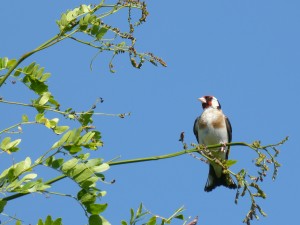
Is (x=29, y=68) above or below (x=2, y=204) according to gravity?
above

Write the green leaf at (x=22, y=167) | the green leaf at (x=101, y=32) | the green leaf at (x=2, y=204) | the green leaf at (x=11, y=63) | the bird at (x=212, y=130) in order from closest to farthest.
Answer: the green leaf at (x=2, y=204) → the green leaf at (x=22, y=167) → the green leaf at (x=11, y=63) → the green leaf at (x=101, y=32) → the bird at (x=212, y=130)

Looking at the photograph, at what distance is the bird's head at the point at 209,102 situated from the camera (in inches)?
321

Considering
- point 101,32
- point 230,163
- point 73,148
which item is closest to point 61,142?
point 73,148

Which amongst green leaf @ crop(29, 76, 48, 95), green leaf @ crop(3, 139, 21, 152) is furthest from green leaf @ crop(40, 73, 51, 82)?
green leaf @ crop(3, 139, 21, 152)

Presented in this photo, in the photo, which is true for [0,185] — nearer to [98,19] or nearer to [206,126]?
[98,19]

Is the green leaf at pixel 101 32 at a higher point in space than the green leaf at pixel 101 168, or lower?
higher

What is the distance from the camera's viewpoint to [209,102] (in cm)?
828

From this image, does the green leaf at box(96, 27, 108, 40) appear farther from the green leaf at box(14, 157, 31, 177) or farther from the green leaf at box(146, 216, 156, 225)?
the green leaf at box(146, 216, 156, 225)

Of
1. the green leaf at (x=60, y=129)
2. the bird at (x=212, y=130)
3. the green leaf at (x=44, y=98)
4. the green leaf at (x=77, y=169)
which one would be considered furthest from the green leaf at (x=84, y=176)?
the bird at (x=212, y=130)

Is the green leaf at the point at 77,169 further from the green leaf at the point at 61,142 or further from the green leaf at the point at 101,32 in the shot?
the green leaf at the point at 101,32

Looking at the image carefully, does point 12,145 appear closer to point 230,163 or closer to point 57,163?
point 57,163

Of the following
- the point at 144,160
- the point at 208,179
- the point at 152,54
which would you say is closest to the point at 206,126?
the point at 208,179

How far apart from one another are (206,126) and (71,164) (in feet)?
17.0

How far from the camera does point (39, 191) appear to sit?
2334 mm
